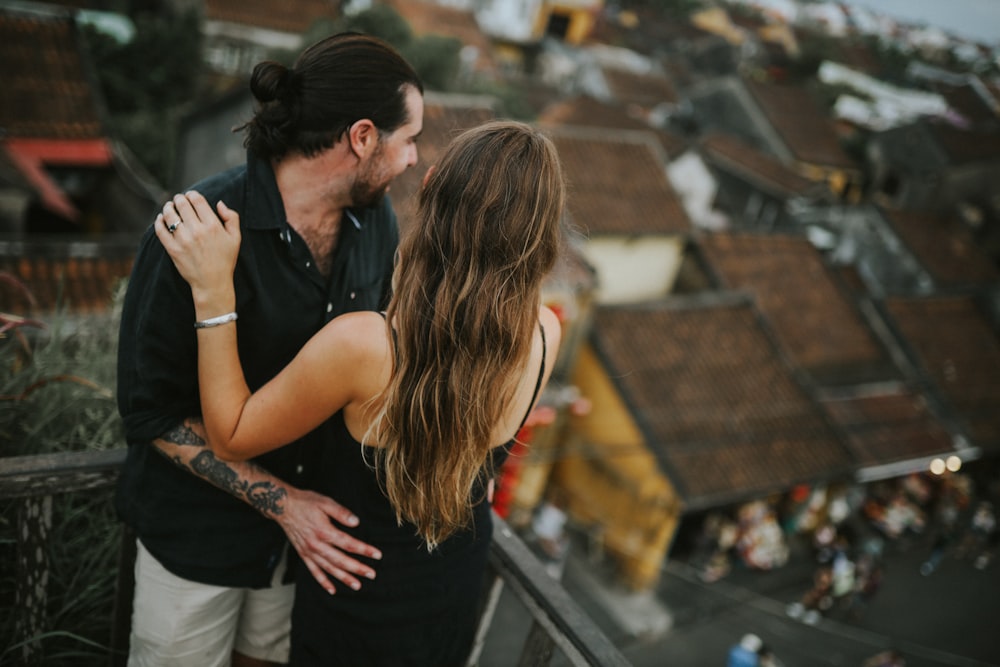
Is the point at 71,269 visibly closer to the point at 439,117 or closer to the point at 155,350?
the point at 439,117

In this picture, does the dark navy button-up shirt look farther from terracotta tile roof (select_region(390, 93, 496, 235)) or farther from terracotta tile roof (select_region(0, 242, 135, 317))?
terracotta tile roof (select_region(390, 93, 496, 235))

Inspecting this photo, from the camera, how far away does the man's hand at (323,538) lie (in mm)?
1639

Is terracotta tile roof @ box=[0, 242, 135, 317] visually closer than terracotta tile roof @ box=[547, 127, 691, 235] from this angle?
Yes

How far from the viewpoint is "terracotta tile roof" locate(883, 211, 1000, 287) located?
23.0m

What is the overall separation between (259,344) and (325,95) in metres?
0.68

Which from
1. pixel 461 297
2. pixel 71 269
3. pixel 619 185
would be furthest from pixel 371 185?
pixel 619 185

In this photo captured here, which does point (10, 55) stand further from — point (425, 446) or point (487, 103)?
point (425, 446)

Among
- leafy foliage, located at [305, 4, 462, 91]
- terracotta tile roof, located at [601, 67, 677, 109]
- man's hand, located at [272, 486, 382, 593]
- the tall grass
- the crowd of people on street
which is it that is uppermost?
man's hand, located at [272, 486, 382, 593]

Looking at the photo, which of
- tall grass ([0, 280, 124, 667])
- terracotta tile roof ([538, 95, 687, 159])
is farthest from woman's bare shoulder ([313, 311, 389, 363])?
terracotta tile roof ([538, 95, 687, 159])

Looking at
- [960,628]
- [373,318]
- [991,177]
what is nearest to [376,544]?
[373,318]

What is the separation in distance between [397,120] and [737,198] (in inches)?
889

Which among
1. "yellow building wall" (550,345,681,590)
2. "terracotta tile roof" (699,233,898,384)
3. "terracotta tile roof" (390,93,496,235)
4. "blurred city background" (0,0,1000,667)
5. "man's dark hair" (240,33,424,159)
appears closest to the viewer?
"man's dark hair" (240,33,424,159)

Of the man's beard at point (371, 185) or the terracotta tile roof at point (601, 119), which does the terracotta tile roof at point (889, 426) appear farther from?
the man's beard at point (371, 185)

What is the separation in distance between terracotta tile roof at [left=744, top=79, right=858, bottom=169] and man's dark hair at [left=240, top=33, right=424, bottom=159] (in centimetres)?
3071
